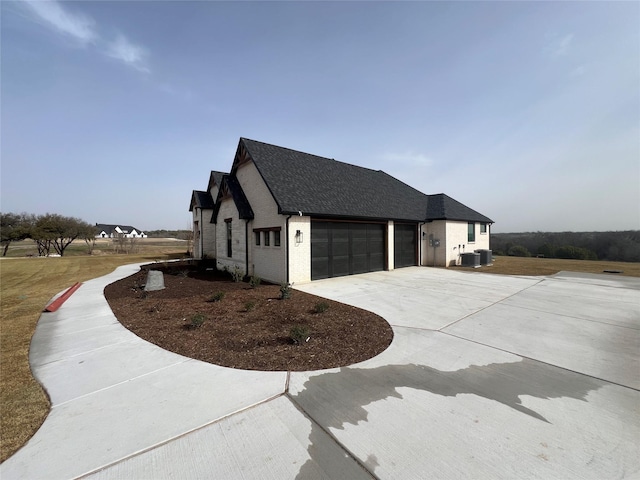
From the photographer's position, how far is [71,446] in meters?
2.82

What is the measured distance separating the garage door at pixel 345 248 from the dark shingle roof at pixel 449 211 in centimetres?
596

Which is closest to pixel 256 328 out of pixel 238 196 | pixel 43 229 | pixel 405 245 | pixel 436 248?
pixel 238 196

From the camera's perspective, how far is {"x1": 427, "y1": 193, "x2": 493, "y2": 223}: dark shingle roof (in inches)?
760

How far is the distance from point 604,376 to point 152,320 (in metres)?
9.92

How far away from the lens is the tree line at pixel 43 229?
115ft

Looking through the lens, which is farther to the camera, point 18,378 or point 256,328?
point 256,328

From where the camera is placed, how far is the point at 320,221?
13078 millimetres

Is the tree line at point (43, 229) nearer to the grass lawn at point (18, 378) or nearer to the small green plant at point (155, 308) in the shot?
the grass lawn at point (18, 378)

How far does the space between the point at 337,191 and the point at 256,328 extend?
10576mm

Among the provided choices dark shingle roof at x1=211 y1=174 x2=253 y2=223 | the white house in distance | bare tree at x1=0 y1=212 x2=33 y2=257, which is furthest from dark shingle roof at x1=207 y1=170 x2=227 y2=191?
bare tree at x1=0 y1=212 x2=33 y2=257

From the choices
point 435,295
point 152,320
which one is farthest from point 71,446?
point 435,295

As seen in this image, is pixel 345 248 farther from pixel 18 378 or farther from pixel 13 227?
pixel 13 227

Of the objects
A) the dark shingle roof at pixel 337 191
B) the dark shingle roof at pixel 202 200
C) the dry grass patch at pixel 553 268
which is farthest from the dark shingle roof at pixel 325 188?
the dark shingle roof at pixel 202 200

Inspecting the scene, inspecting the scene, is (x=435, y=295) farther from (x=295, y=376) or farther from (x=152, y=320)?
(x=152, y=320)
